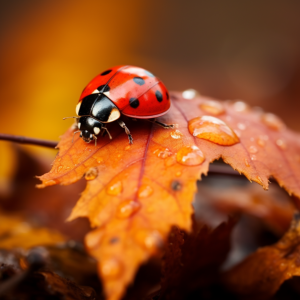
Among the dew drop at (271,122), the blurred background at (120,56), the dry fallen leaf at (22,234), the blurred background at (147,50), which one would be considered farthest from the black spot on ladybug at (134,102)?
the blurred background at (147,50)

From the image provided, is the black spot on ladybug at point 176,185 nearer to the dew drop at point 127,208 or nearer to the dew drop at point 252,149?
the dew drop at point 127,208

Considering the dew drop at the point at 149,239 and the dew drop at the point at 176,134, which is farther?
the dew drop at the point at 176,134

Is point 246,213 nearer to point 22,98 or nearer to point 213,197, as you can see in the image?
point 213,197

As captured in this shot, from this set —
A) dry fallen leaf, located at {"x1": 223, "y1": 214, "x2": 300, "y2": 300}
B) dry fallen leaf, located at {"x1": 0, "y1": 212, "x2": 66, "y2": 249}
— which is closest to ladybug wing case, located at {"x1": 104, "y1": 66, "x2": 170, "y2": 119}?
dry fallen leaf, located at {"x1": 223, "y1": 214, "x2": 300, "y2": 300}

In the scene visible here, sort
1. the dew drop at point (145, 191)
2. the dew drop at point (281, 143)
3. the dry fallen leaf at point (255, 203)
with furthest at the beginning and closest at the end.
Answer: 1. the dry fallen leaf at point (255, 203)
2. the dew drop at point (281, 143)
3. the dew drop at point (145, 191)

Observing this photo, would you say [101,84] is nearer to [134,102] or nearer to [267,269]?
[134,102]

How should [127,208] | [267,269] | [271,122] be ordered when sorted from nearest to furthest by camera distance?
[127,208] → [267,269] → [271,122]

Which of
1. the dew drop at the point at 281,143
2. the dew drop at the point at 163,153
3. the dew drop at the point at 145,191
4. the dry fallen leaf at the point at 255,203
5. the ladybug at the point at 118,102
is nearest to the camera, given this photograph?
the dew drop at the point at 145,191

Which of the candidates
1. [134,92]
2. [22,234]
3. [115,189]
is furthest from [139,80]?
[22,234]
